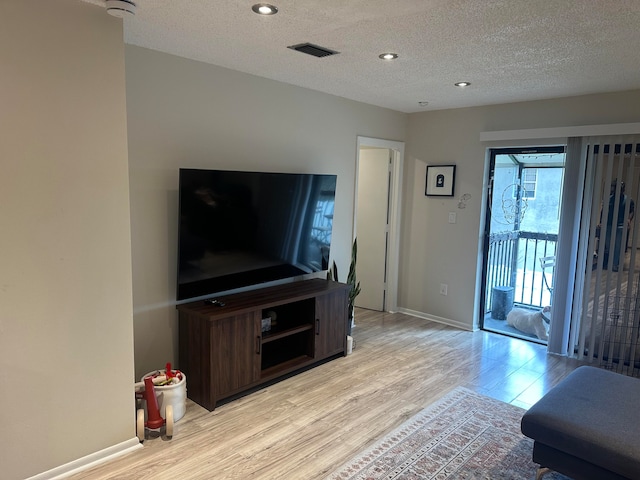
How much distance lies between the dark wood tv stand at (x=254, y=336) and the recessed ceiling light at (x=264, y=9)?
1826 mm

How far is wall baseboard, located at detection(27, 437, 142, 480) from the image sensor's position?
2.26 m

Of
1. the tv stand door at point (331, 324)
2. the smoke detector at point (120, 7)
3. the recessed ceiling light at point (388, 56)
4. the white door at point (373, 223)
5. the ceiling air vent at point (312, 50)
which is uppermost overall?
the recessed ceiling light at point (388, 56)

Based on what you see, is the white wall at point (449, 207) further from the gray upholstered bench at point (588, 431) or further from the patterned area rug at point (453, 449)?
the gray upholstered bench at point (588, 431)

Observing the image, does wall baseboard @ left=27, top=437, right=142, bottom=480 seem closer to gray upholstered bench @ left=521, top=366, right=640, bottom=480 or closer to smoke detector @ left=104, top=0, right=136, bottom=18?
gray upholstered bench @ left=521, top=366, right=640, bottom=480

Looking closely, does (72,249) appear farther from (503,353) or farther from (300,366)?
(503,353)

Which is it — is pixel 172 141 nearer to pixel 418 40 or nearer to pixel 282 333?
pixel 282 333

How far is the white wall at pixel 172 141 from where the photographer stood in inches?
116

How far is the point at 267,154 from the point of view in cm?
369

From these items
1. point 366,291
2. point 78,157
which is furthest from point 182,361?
point 366,291

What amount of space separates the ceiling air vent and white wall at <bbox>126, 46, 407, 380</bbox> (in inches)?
31.8

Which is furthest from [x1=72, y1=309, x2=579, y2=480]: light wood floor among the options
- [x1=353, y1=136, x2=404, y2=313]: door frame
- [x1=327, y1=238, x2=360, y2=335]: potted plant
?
[x1=353, y1=136, x2=404, y2=313]: door frame

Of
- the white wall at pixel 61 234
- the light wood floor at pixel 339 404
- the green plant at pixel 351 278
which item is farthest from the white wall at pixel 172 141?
the green plant at pixel 351 278

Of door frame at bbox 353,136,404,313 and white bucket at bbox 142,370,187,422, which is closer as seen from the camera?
white bucket at bbox 142,370,187,422

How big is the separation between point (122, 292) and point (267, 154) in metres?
1.74
